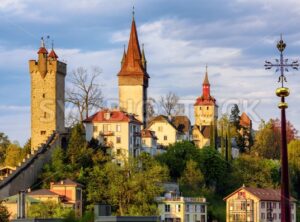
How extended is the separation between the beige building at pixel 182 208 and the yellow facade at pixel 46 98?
1023 centimetres

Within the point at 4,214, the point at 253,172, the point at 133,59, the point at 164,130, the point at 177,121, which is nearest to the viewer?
the point at 4,214

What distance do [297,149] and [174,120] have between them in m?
13.5

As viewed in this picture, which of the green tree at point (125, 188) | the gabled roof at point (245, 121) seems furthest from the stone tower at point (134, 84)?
the gabled roof at point (245, 121)

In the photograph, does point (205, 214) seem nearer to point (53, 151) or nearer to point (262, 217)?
point (262, 217)

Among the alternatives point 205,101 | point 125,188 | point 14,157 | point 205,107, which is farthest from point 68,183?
point 205,101

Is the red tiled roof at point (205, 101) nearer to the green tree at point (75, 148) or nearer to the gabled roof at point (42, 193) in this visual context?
the green tree at point (75, 148)

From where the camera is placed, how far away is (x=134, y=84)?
90.5 m

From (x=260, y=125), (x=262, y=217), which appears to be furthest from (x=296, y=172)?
(x=260, y=125)

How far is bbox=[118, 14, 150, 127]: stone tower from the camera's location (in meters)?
89.5

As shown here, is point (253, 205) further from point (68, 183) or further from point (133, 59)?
point (133, 59)

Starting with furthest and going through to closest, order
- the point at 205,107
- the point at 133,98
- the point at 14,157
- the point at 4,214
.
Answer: the point at 205,107 < the point at 133,98 < the point at 14,157 < the point at 4,214

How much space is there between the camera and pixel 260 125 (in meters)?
114

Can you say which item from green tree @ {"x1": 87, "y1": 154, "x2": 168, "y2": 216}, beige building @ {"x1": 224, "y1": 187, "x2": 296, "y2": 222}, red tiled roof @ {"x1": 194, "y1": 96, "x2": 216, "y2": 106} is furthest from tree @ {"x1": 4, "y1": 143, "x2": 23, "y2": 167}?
red tiled roof @ {"x1": 194, "y1": 96, "x2": 216, "y2": 106}

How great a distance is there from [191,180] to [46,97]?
Result: 555 inches
